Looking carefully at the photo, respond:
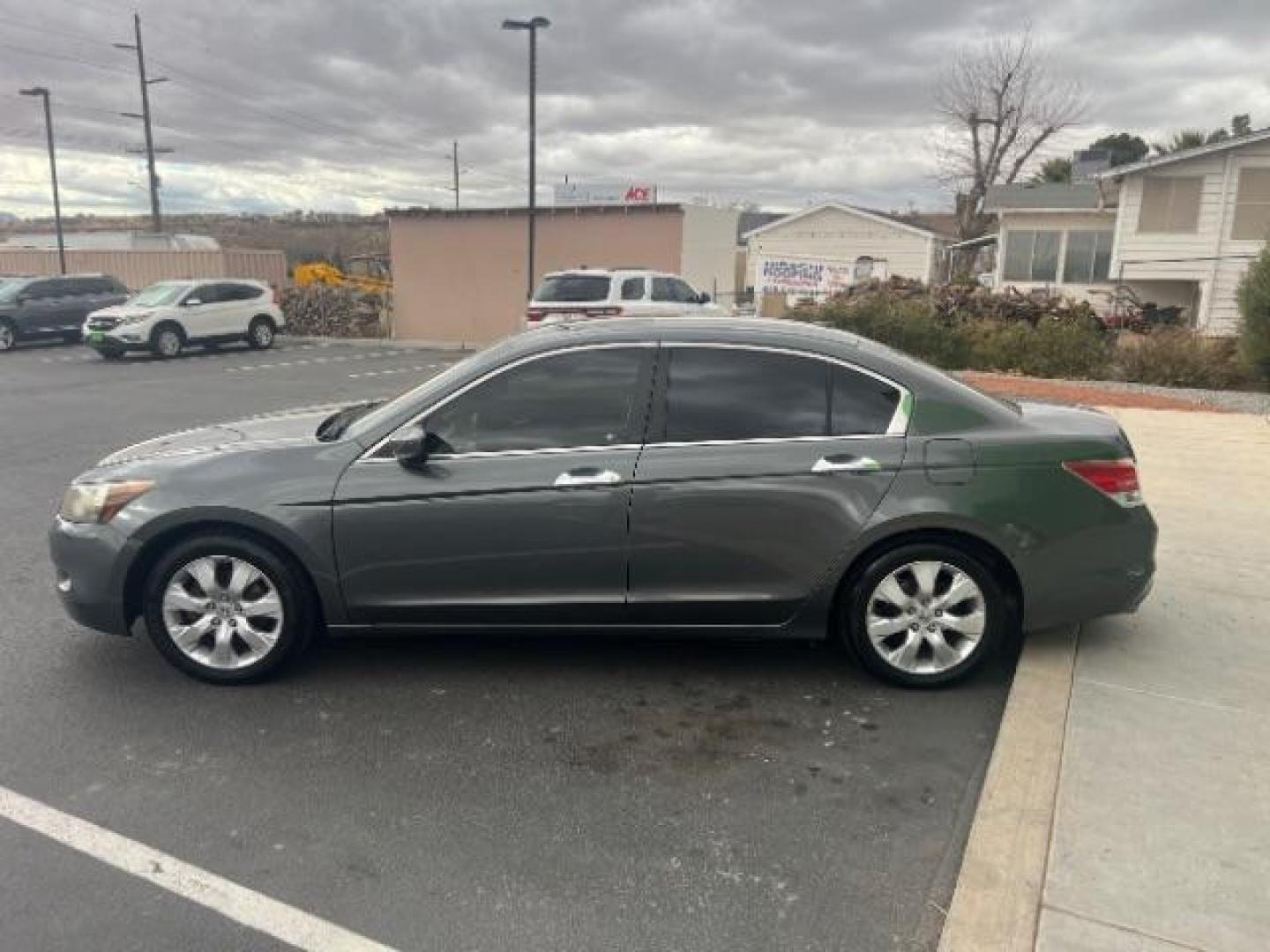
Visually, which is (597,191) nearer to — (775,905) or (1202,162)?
(1202,162)

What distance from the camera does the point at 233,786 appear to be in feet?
11.3

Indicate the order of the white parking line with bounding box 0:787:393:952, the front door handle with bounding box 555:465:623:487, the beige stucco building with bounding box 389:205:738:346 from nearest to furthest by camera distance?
the white parking line with bounding box 0:787:393:952 < the front door handle with bounding box 555:465:623:487 < the beige stucco building with bounding box 389:205:738:346

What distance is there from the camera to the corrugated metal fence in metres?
32.8

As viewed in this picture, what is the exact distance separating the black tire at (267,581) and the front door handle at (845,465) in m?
2.20

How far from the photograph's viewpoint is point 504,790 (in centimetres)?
342

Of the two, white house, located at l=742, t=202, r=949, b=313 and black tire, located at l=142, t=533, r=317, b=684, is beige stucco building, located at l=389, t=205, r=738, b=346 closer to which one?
white house, located at l=742, t=202, r=949, b=313

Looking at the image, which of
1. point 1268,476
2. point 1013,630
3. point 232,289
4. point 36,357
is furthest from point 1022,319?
point 36,357

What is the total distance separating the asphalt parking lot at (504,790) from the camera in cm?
277

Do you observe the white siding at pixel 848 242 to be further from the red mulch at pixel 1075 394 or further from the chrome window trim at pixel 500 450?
the chrome window trim at pixel 500 450

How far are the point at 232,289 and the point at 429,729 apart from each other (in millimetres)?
22292

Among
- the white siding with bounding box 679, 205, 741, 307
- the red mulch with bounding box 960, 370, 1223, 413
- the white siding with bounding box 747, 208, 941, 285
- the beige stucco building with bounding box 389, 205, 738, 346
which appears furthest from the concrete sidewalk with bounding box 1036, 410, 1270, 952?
the white siding with bounding box 747, 208, 941, 285

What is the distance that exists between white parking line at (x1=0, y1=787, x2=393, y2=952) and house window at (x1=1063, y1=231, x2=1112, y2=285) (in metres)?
32.4

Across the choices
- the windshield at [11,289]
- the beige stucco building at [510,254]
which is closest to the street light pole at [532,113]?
the beige stucco building at [510,254]

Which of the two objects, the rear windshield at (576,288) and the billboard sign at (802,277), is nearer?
the rear windshield at (576,288)
